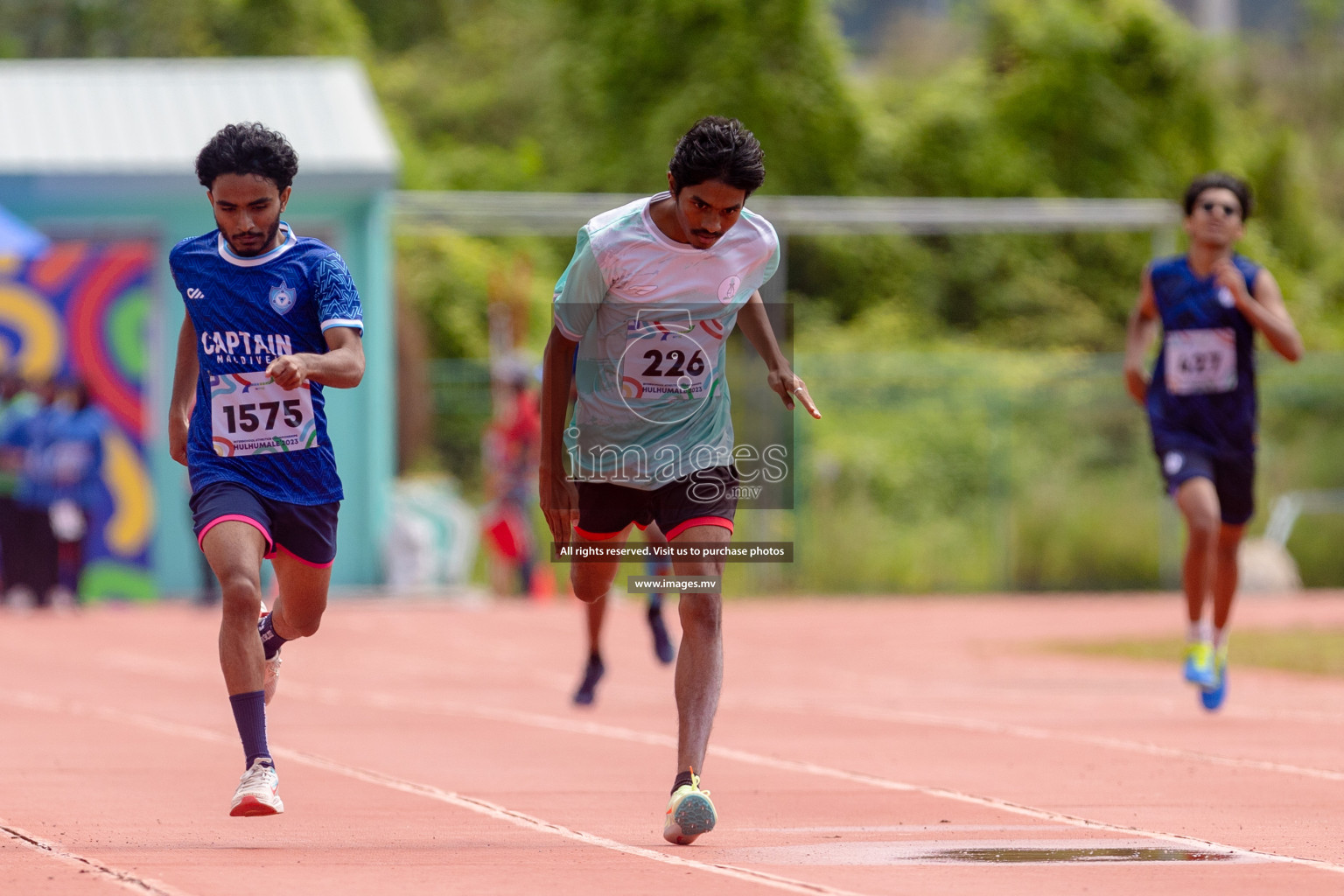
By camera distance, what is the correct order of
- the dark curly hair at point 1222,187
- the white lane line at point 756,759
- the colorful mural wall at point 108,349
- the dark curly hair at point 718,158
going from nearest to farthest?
the dark curly hair at point 718,158 < the white lane line at point 756,759 < the dark curly hair at point 1222,187 < the colorful mural wall at point 108,349

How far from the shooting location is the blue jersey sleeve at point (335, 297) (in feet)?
21.2

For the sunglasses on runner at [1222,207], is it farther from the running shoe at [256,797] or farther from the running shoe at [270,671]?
the running shoe at [256,797]

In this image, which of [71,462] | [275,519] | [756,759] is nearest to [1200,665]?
[756,759]

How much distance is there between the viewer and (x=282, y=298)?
653 centimetres

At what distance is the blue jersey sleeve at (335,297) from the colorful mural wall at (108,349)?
15.1m

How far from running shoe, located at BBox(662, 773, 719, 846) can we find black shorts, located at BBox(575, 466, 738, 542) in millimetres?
849

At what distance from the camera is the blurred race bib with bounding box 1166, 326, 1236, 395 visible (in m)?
10.4

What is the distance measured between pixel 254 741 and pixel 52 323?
15.6 m

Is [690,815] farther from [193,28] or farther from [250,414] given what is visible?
[193,28]

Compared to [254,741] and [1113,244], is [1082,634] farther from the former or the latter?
[1113,244]

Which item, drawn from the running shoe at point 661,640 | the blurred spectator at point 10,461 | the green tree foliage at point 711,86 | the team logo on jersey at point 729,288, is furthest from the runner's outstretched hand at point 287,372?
the green tree foliage at point 711,86

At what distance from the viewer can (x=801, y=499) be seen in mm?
23281

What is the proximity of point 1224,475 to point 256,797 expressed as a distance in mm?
5684

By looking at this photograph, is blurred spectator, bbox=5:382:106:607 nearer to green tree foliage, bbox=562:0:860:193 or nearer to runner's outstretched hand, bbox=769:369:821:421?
runner's outstretched hand, bbox=769:369:821:421
